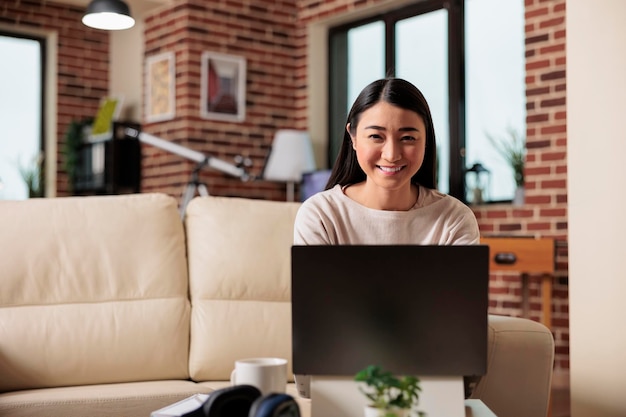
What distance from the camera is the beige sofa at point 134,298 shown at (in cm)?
246

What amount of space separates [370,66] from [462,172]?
3.80 ft

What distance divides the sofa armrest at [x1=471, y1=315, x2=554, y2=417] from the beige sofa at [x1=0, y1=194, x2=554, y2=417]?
0.30ft

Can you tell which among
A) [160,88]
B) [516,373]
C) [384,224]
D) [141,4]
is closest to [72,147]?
[160,88]

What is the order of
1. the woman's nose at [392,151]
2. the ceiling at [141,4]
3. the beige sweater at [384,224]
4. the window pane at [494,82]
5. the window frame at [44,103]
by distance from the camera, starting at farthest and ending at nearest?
the window frame at [44,103] < the ceiling at [141,4] < the window pane at [494,82] < the beige sweater at [384,224] < the woman's nose at [392,151]

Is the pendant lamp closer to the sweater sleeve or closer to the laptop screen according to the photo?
the sweater sleeve

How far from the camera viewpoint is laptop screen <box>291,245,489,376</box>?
4.42 ft

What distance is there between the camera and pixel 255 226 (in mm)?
2785

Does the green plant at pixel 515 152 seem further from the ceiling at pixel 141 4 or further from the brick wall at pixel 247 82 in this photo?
the ceiling at pixel 141 4

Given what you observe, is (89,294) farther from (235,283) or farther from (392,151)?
(392,151)

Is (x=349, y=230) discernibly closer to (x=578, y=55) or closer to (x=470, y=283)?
(x=470, y=283)

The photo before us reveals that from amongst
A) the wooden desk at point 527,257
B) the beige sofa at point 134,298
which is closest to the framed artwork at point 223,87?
the wooden desk at point 527,257

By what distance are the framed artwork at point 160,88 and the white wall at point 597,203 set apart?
3.51 m

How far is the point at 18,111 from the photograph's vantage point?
6.22 meters

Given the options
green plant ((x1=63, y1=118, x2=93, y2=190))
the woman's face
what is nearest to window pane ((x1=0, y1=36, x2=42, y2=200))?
green plant ((x1=63, y1=118, x2=93, y2=190))
